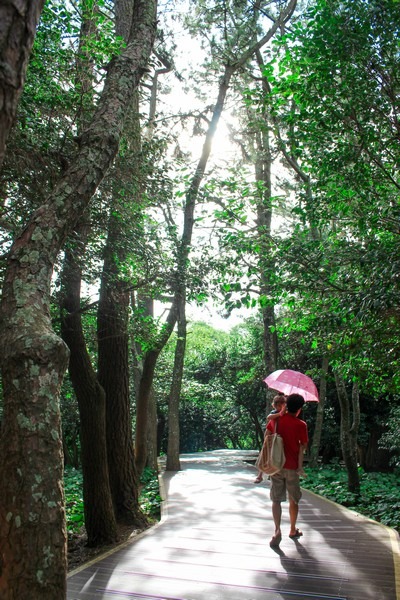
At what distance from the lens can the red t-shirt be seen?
18.9 feet

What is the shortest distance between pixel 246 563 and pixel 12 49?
4.85 m

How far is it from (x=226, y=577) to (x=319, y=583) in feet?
2.68

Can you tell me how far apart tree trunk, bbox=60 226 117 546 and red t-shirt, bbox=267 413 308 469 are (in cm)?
296

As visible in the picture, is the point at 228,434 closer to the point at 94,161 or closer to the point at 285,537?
the point at 285,537

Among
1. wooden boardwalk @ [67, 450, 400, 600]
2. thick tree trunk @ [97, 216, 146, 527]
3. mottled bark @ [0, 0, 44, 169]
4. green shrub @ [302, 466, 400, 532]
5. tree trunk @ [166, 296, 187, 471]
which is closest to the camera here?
mottled bark @ [0, 0, 44, 169]

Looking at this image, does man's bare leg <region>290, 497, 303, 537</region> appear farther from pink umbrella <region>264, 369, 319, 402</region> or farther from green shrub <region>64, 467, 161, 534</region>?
green shrub <region>64, 467, 161, 534</region>

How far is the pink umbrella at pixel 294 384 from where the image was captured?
7.13 meters

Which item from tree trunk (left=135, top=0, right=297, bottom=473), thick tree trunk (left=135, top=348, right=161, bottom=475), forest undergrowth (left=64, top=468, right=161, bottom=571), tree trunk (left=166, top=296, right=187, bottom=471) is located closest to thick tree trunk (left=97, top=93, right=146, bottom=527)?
forest undergrowth (left=64, top=468, right=161, bottom=571)

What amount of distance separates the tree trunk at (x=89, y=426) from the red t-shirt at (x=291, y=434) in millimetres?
2963

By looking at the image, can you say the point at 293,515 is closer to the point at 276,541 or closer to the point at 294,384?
the point at 276,541

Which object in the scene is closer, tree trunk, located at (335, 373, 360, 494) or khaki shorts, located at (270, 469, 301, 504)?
khaki shorts, located at (270, 469, 301, 504)

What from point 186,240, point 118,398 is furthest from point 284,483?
point 186,240

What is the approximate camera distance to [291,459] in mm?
5762

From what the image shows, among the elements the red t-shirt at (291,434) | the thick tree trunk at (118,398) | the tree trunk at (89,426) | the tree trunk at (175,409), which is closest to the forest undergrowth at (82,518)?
the tree trunk at (89,426)
